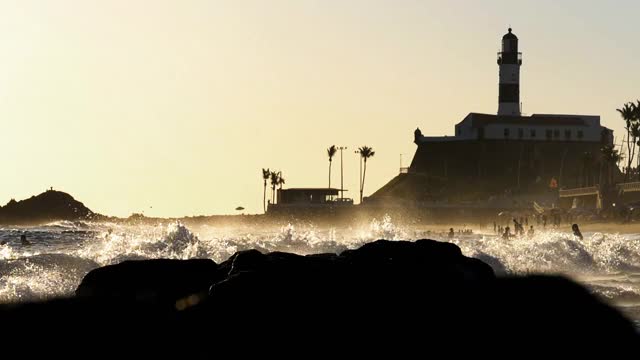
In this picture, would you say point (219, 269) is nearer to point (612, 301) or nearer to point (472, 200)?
point (612, 301)

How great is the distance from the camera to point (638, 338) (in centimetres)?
2159

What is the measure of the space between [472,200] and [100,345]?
125 m

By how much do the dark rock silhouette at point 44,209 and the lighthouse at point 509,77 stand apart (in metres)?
69.5

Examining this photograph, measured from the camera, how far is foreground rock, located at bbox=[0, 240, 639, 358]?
1838 centimetres

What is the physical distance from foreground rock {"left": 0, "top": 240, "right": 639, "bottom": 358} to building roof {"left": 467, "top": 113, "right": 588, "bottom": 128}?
4801 inches

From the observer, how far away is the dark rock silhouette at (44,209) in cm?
18225

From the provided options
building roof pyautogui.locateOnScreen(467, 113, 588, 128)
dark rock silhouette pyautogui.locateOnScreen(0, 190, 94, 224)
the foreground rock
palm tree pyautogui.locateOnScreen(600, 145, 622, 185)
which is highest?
building roof pyautogui.locateOnScreen(467, 113, 588, 128)

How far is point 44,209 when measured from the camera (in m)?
186

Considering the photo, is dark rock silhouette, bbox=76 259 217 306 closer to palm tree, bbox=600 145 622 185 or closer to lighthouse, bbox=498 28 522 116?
palm tree, bbox=600 145 622 185

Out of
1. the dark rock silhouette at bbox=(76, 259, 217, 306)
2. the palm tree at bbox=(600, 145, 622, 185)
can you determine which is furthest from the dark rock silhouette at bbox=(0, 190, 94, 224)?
the dark rock silhouette at bbox=(76, 259, 217, 306)

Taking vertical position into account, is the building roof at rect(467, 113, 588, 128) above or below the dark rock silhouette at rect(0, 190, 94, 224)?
above

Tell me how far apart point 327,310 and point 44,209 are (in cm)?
17201

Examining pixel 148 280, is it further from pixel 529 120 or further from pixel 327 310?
pixel 529 120

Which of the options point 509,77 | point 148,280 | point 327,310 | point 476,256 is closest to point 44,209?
point 509,77
